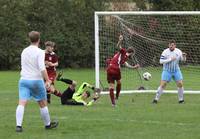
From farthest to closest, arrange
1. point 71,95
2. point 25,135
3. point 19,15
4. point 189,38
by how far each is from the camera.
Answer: point 19,15 < point 189,38 < point 71,95 < point 25,135

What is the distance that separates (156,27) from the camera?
88.0 feet

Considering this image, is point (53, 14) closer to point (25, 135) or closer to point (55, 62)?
point (55, 62)

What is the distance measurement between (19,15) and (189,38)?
17.5m

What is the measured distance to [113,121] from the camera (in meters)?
13.2

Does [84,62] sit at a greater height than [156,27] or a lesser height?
lesser

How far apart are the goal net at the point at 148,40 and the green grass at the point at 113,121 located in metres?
5.67

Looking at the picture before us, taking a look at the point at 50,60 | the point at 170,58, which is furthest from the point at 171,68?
the point at 50,60

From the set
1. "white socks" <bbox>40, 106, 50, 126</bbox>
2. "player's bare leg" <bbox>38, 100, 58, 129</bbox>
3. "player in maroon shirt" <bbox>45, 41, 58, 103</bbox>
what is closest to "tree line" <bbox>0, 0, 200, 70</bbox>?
"player in maroon shirt" <bbox>45, 41, 58, 103</bbox>

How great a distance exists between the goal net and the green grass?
567 centimetres

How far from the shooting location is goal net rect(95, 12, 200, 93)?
24.2 metres

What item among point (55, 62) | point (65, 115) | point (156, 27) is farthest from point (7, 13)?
point (65, 115)

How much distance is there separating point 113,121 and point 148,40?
12.2 meters

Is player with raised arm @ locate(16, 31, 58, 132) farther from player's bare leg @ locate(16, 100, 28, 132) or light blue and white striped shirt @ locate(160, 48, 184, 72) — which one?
light blue and white striped shirt @ locate(160, 48, 184, 72)

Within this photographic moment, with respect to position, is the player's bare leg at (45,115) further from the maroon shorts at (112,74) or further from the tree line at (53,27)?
the tree line at (53,27)
